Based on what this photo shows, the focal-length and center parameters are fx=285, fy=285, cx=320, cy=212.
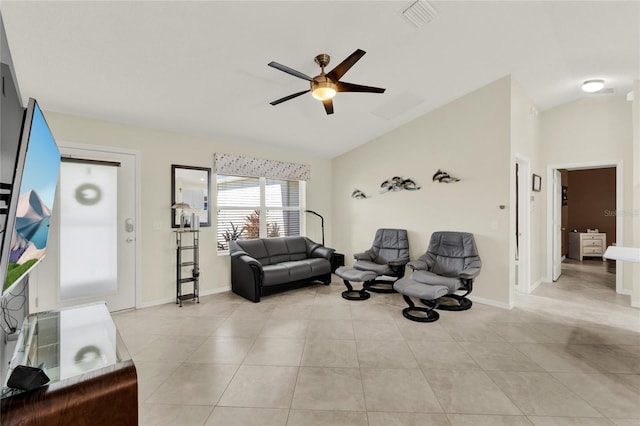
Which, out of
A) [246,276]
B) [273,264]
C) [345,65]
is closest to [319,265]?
[273,264]

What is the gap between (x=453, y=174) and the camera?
4285mm

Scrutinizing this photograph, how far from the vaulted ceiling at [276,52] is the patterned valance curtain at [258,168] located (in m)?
0.55

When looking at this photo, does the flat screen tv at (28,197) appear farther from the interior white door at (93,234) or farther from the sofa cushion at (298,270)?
the sofa cushion at (298,270)

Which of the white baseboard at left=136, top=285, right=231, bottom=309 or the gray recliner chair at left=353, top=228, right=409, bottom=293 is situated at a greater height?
the gray recliner chair at left=353, top=228, right=409, bottom=293

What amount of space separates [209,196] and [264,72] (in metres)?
2.21

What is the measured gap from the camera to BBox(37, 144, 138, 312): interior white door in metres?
3.25

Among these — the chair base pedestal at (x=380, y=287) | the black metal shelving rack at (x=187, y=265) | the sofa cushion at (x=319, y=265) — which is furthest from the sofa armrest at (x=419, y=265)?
the black metal shelving rack at (x=187, y=265)

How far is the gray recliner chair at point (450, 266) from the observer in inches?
142

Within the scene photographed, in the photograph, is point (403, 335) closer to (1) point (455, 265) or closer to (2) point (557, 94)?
(1) point (455, 265)

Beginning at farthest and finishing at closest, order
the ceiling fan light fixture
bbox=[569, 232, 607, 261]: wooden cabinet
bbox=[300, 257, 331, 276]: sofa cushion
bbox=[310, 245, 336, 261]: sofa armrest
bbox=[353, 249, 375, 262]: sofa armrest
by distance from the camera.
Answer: bbox=[569, 232, 607, 261]: wooden cabinet < bbox=[310, 245, 336, 261]: sofa armrest < bbox=[353, 249, 375, 262]: sofa armrest < bbox=[300, 257, 331, 276]: sofa cushion < the ceiling fan light fixture

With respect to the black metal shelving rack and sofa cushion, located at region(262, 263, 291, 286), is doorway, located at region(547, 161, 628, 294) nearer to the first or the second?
sofa cushion, located at region(262, 263, 291, 286)

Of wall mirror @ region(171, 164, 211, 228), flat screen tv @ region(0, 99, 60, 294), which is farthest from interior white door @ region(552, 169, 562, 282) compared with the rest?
flat screen tv @ region(0, 99, 60, 294)

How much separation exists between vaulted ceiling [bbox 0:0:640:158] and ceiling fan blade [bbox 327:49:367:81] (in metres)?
0.38

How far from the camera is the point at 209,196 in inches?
175
